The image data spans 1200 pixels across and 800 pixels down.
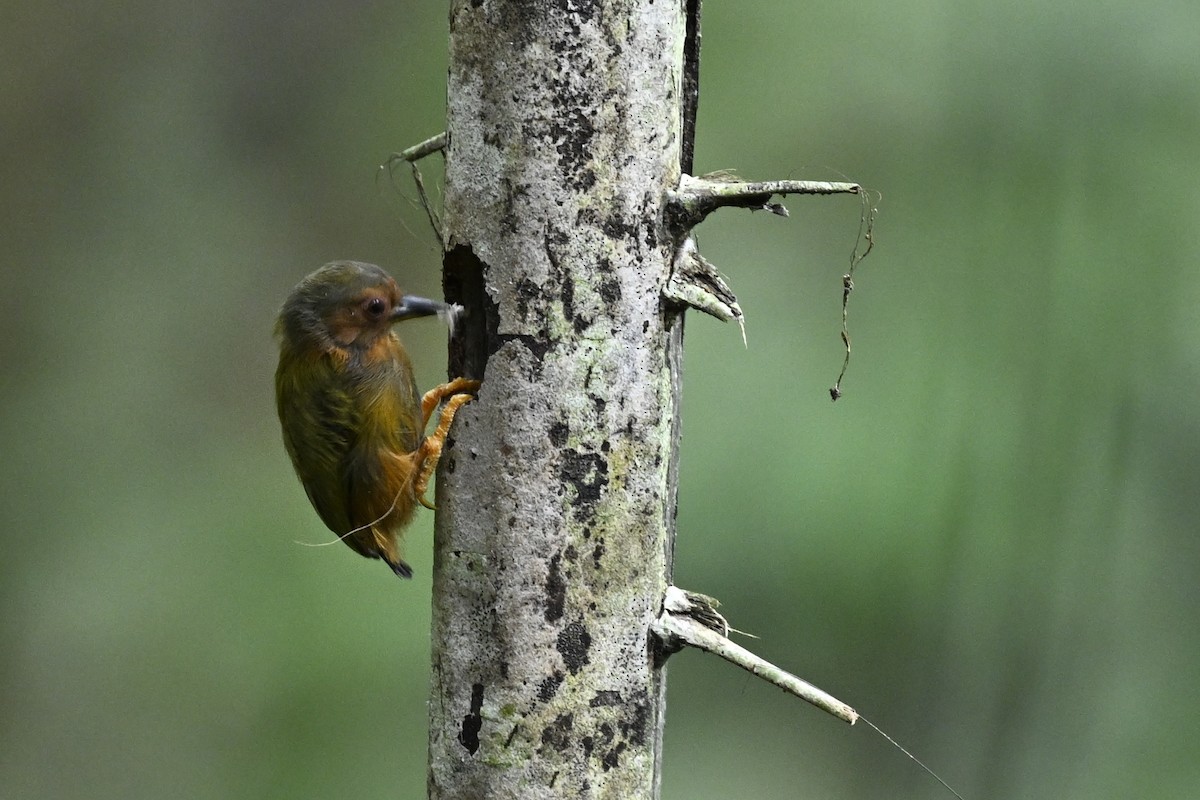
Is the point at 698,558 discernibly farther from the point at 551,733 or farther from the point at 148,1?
the point at 148,1

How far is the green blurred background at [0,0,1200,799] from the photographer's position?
4.55m

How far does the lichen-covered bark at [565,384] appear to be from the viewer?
5.87ft

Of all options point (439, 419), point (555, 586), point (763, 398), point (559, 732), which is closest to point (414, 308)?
point (439, 419)

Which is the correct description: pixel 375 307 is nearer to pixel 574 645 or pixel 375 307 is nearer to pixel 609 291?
pixel 609 291

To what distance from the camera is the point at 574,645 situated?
185 cm

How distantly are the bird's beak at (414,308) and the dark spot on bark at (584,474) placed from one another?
0.53 meters

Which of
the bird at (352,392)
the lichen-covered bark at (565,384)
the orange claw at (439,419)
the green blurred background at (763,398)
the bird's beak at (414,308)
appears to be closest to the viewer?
the lichen-covered bark at (565,384)

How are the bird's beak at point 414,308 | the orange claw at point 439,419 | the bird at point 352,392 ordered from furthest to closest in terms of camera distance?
the bird at point 352,392 → the bird's beak at point 414,308 → the orange claw at point 439,419

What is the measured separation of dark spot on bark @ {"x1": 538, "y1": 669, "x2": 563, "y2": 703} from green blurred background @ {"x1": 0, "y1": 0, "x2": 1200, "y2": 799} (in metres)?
2.84

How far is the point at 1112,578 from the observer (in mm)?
4629

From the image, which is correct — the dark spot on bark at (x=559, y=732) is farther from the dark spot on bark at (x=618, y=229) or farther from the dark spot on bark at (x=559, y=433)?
the dark spot on bark at (x=618, y=229)

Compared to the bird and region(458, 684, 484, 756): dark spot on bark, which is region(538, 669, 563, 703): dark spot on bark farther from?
the bird

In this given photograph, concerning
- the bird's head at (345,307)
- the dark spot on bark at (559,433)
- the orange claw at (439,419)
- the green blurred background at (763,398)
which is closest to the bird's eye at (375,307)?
the bird's head at (345,307)

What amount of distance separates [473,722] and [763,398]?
300 centimetres
